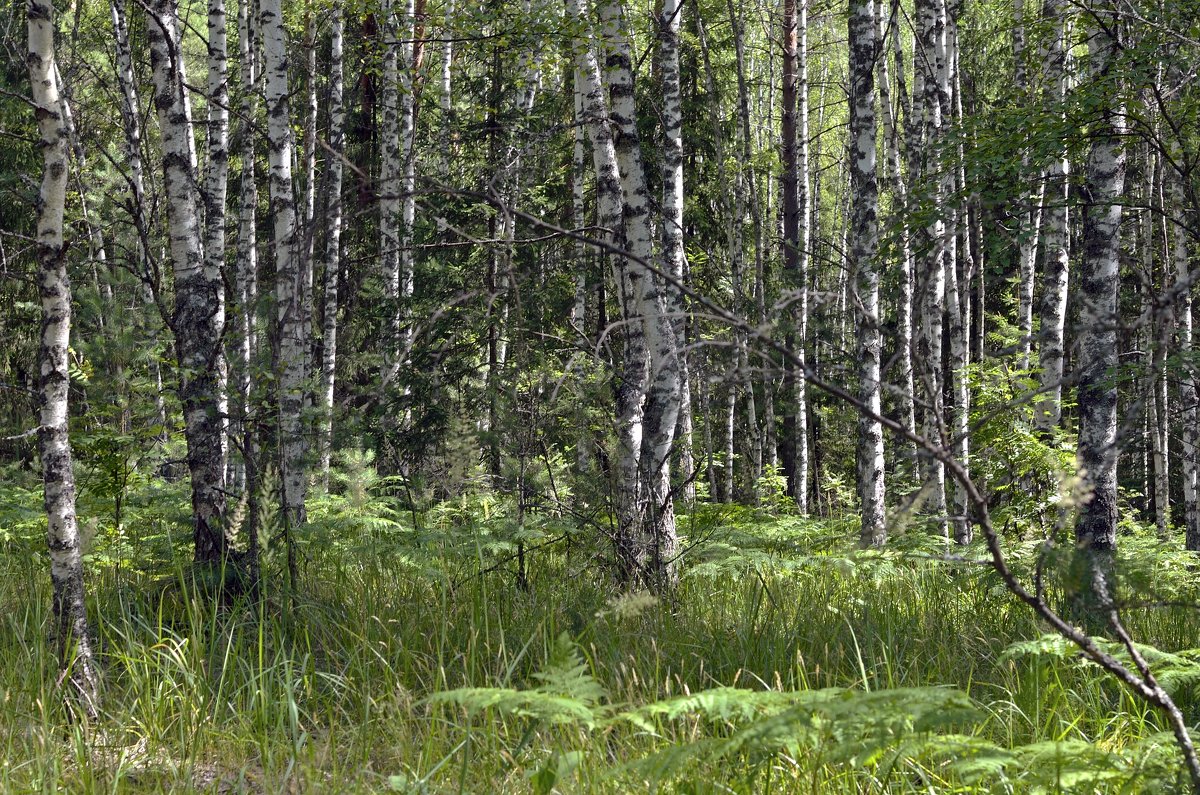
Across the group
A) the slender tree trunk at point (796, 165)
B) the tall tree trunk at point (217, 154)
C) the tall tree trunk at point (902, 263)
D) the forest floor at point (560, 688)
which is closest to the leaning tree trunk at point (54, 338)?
the forest floor at point (560, 688)

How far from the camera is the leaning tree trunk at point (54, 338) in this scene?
376cm

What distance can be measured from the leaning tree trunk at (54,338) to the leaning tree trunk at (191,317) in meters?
1.12

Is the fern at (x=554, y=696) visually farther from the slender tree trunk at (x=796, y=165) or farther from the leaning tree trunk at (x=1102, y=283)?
the slender tree trunk at (x=796, y=165)

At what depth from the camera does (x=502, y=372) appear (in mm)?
9516

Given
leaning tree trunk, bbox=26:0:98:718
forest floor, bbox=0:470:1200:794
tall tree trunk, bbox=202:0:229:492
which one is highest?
tall tree trunk, bbox=202:0:229:492

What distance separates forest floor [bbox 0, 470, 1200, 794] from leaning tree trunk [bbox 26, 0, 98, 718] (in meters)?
0.19

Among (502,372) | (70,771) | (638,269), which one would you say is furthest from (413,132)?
(70,771)

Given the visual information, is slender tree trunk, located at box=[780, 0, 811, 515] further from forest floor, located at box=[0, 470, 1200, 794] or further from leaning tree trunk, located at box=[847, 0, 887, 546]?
forest floor, located at box=[0, 470, 1200, 794]

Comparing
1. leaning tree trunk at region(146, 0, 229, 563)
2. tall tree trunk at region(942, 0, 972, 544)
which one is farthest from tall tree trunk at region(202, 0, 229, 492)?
tall tree trunk at region(942, 0, 972, 544)

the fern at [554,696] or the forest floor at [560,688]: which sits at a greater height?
the fern at [554,696]

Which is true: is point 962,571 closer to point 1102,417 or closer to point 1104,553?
point 1102,417

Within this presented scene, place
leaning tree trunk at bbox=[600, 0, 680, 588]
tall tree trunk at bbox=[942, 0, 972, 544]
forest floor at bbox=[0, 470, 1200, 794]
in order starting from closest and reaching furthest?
forest floor at bbox=[0, 470, 1200, 794] < leaning tree trunk at bbox=[600, 0, 680, 588] < tall tree trunk at bbox=[942, 0, 972, 544]

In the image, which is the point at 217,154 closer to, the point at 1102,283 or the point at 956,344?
the point at 1102,283

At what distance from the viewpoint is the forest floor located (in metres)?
2.34
